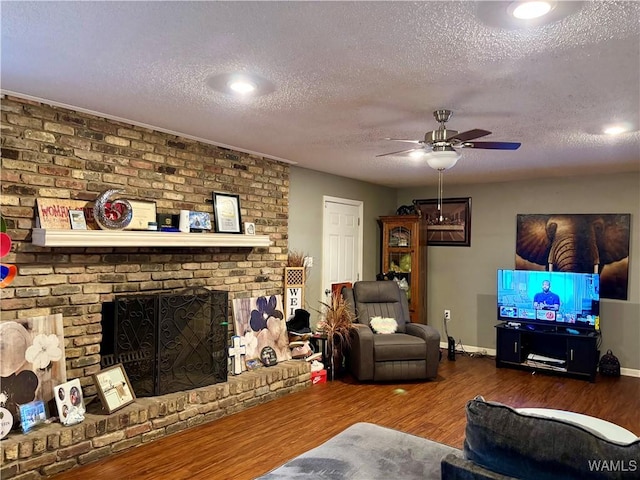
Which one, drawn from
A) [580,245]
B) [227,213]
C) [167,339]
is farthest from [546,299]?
[167,339]

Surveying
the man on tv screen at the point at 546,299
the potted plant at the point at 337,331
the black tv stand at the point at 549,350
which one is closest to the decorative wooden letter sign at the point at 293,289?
the potted plant at the point at 337,331

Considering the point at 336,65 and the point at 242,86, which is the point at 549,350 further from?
the point at 242,86

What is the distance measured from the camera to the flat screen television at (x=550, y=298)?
16.7 ft

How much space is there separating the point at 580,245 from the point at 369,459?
4.53m

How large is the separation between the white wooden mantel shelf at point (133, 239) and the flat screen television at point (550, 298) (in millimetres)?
3173

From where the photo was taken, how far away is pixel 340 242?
600 cm

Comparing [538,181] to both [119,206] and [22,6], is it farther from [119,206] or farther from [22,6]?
[22,6]

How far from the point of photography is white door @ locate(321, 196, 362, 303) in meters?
5.73

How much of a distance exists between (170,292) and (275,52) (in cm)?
234

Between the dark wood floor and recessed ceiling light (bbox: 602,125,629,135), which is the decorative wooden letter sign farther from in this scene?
recessed ceiling light (bbox: 602,125,629,135)

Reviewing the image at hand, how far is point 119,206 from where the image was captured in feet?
11.1

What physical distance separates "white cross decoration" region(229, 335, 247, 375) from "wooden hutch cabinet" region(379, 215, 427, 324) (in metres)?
2.87

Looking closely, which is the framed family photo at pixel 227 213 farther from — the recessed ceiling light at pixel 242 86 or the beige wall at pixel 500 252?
the beige wall at pixel 500 252

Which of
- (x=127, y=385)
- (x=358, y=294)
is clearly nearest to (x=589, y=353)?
(x=358, y=294)
